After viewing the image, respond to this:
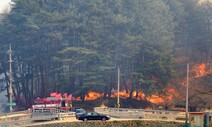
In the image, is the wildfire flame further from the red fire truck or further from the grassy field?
the grassy field

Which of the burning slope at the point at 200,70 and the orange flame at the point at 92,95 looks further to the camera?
the burning slope at the point at 200,70

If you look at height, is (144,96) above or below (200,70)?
below

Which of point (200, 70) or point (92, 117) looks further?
point (200, 70)

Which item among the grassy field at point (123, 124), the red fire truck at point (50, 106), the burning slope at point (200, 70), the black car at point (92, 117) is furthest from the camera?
the burning slope at point (200, 70)

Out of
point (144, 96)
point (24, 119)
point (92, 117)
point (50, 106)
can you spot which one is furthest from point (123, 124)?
point (144, 96)

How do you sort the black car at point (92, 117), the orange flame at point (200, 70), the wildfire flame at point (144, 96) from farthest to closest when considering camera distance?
the orange flame at point (200, 70), the wildfire flame at point (144, 96), the black car at point (92, 117)

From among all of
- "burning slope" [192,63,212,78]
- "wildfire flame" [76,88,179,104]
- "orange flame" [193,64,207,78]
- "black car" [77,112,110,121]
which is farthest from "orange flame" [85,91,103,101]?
"black car" [77,112,110,121]

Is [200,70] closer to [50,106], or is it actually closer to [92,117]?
[50,106]

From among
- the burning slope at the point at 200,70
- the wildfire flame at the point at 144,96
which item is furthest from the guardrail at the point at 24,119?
the burning slope at the point at 200,70

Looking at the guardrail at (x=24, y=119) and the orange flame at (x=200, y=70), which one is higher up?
the orange flame at (x=200, y=70)

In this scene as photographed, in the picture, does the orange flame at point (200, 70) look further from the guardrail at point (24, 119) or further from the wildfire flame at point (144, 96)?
the guardrail at point (24, 119)

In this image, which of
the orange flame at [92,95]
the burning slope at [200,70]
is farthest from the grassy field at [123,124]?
the burning slope at [200,70]

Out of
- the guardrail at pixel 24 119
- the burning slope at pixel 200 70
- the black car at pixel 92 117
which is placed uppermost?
the burning slope at pixel 200 70

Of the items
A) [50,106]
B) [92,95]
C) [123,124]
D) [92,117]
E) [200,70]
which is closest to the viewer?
[123,124]
